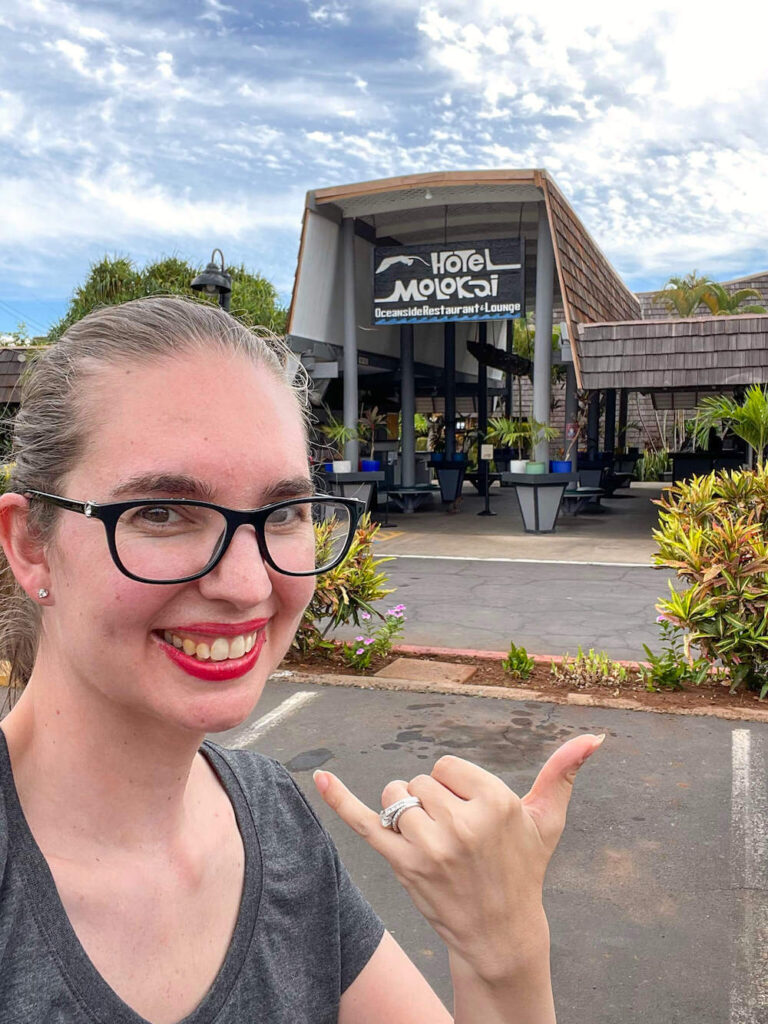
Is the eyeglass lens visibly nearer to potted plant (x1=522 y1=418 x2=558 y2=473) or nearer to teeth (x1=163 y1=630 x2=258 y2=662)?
teeth (x1=163 y1=630 x2=258 y2=662)

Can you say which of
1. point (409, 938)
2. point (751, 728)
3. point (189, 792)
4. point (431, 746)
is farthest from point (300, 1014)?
point (751, 728)

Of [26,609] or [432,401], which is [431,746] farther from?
[432,401]

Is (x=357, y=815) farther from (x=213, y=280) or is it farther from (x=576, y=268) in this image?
(x=576, y=268)

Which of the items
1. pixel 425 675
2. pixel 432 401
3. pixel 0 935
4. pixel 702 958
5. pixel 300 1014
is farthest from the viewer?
pixel 432 401

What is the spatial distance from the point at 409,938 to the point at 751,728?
277 centimetres

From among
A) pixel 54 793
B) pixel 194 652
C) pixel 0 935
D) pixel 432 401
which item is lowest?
pixel 0 935

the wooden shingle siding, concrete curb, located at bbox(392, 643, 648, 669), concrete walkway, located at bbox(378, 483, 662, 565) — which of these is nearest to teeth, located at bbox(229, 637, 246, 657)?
concrete curb, located at bbox(392, 643, 648, 669)

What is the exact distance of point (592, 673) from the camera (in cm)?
573

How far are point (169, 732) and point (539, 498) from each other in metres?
13.7

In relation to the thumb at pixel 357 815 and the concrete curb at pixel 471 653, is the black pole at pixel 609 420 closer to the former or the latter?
the concrete curb at pixel 471 653

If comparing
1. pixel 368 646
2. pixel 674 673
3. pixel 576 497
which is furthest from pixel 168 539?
pixel 576 497

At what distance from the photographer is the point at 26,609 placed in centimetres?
140

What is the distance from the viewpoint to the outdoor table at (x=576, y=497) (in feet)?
55.8

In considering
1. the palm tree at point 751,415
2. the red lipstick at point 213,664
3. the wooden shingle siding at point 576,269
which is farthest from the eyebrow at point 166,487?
the wooden shingle siding at point 576,269
